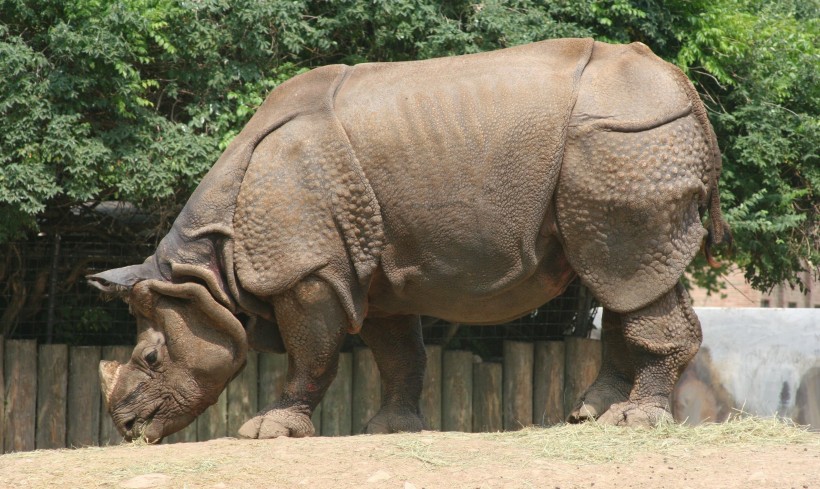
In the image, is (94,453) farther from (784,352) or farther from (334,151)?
(784,352)

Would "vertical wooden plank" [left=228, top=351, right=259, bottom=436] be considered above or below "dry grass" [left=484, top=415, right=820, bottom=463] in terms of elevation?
below

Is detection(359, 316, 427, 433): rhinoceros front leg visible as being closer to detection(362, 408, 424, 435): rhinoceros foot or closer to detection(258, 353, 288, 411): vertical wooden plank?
detection(362, 408, 424, 435): rhinoceros foot

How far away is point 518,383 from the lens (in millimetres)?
9109

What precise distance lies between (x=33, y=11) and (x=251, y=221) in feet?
10.1

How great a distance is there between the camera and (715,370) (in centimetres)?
1065

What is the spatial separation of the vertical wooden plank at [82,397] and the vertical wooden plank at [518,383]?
330 centimetres

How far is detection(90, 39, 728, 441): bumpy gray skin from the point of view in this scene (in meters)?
5.73

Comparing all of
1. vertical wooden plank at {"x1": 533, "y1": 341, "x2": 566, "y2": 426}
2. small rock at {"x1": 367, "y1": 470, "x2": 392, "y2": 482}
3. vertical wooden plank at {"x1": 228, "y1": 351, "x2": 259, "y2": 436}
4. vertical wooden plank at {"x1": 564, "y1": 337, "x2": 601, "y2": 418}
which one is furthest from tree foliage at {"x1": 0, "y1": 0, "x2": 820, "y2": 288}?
small rock at {"x1": 367, "y1": 470, "x2": 392, "y2": 482}

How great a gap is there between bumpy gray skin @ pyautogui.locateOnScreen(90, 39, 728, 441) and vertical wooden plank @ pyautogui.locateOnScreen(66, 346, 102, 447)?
7.82ft

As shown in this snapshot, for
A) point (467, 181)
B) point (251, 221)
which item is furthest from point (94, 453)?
point (467, 181)

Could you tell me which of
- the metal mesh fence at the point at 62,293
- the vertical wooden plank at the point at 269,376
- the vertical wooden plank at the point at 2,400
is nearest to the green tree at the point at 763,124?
the vertical wooden plank at the point at 269,376

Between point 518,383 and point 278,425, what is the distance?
11.5 ft

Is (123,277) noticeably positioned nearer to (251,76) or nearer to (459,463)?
(459,463)

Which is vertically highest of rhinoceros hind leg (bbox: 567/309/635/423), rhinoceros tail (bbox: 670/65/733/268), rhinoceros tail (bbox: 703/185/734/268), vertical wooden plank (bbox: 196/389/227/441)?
rhinoceros tail (bbox: 670/65/733/268)
